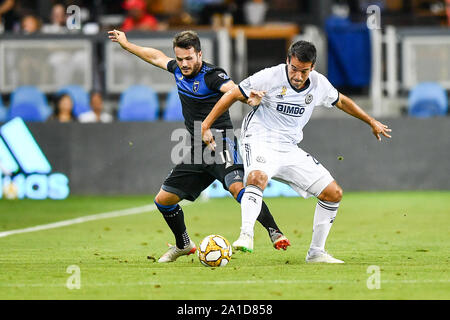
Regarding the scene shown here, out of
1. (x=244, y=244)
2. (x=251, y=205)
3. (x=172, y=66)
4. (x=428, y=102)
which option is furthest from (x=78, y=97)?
(x=244, y=244)

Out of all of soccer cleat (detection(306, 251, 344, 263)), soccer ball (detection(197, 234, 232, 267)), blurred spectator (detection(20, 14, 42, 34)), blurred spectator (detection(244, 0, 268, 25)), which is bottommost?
A: soccer cleat (detection(306, 251, 344, 263))

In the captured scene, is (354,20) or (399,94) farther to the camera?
(354,20)

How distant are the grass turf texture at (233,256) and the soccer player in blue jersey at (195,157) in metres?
0.37

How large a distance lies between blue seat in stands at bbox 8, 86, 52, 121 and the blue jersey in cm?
906

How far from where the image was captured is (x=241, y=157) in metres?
9.36

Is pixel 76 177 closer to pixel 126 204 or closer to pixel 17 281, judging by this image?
pixel 126 204

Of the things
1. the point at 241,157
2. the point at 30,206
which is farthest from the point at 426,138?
the point at 241,157

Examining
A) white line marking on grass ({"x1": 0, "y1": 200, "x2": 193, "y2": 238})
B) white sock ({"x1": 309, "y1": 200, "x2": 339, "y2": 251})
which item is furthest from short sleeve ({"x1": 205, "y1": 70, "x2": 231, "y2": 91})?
white line marking on grass ({"x1": 0, "y1": 200, "x2": 193, "y2": 238})

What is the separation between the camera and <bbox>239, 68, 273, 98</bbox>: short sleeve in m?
8.73

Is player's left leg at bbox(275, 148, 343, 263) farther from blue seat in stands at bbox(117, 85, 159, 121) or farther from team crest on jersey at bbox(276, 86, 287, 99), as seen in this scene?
blue seat in stands at bbox(117, 85, 159, 121)

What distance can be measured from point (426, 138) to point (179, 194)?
9.40 metres

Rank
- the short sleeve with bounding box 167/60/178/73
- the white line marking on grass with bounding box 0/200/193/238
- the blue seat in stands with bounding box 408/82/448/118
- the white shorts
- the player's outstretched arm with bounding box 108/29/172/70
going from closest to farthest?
the white shorts, the short sleeve with bounding box 167/60/178/73, the player's outstretched arm with bounding box 108/29/172/70, the white line marking on grass with bounding box 0/200/193/238, the blue seat in stands with bounding box 408/82/448/118

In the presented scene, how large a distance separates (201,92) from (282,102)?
0.78 metres
